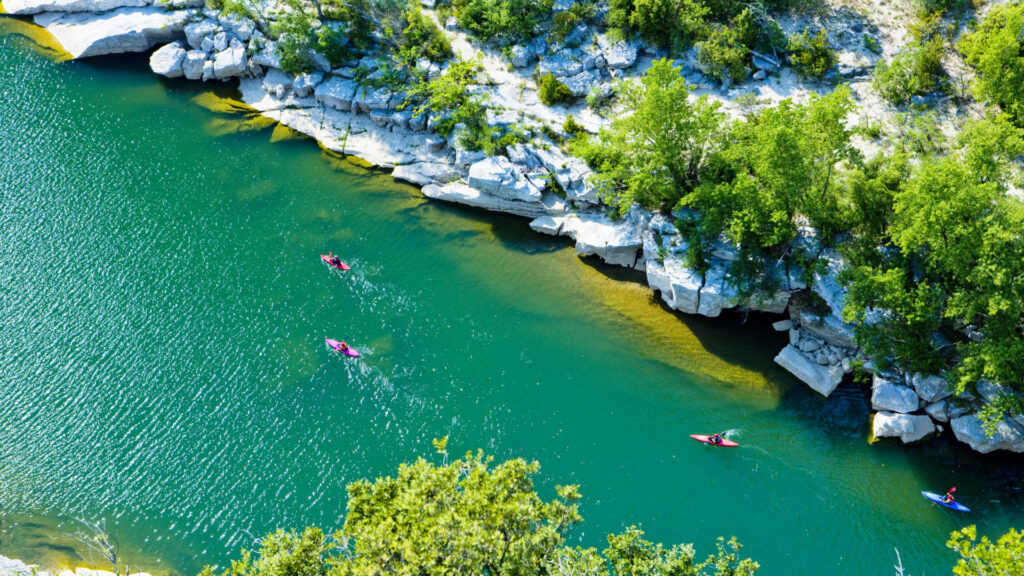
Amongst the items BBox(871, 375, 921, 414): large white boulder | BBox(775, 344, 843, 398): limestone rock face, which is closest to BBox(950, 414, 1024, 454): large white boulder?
BBox(871, 375, 921, 414): large white boulder

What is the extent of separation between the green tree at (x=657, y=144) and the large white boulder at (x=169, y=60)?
110 ft

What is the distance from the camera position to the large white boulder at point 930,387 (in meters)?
35.4

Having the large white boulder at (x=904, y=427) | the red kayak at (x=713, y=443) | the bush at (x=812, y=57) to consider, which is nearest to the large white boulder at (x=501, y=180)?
the red kayak at (x=713, y=443)

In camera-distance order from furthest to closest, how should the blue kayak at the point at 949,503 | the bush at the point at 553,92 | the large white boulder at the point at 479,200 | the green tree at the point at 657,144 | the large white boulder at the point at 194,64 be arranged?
the large white boulder at the point at 194,64 → the bush at the point at 553,92 → the large white boulder at the point at 479,200 → the green tree at the point at 657,144 → the blue kayak at the point at 949,503

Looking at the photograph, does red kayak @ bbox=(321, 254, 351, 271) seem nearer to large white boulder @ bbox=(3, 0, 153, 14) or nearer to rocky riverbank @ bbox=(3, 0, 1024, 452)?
rocky riverbank @ bbox=(3, 0, 1024, 452)

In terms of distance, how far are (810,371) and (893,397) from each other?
13.3 feet

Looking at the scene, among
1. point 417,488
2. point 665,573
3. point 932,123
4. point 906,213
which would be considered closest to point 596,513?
point 665,573

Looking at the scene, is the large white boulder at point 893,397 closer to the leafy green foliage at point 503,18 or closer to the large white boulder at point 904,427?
the large white boulder at point 904,427

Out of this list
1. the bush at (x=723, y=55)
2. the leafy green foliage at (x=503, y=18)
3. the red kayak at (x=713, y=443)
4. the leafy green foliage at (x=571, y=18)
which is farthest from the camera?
the leafy green foliage at (x=503, y=18)

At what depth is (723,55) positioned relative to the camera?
46.5 m

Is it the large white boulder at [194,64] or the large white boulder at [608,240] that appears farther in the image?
the large white boulder at [194,64]

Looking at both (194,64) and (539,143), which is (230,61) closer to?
(194,64)

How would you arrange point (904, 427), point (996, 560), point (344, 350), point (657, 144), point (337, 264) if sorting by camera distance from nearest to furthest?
point (996, 560) → point (904, 427) → point (657, 144) → point (344, 350) → point (337, 264)

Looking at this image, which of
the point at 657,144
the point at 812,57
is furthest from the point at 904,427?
the point at 812,57
